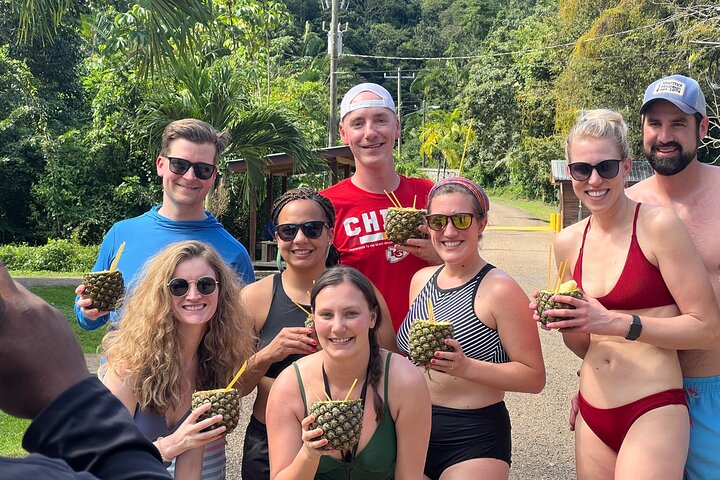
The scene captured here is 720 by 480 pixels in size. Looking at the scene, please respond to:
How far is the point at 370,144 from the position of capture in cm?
491

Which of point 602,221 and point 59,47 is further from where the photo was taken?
point 59,47

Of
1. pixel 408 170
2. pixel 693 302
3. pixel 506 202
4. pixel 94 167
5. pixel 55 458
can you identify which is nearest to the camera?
pixel 55 458

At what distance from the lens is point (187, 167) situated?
484 cm

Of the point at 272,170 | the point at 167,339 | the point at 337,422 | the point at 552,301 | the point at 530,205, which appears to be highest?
the point at 552,301

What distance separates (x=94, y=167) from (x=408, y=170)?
75.9 feet

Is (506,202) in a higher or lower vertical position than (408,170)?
lower

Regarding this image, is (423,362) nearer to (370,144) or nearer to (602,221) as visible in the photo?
(602,221)

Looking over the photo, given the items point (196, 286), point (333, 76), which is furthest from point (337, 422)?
point (333, 76)

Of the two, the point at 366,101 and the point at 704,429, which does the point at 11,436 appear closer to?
the point at 366,101

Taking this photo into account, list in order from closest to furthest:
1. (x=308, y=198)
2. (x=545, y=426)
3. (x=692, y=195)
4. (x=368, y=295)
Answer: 1. (x=368, y=295)
2. (x=692, y=195)
3. (x=308, y=198)
4. (x=545, y=426)

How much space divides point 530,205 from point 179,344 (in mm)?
55574

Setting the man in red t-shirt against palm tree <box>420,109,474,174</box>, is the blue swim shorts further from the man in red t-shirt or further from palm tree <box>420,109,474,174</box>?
A: palm tree <box>420,109,474,174</box>

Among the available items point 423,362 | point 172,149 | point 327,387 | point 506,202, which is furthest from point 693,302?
point 506,202

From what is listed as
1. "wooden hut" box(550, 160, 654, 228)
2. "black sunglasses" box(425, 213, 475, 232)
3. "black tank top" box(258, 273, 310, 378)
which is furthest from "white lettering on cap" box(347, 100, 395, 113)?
"wooden hut" box(550, 160, 654, 228)
